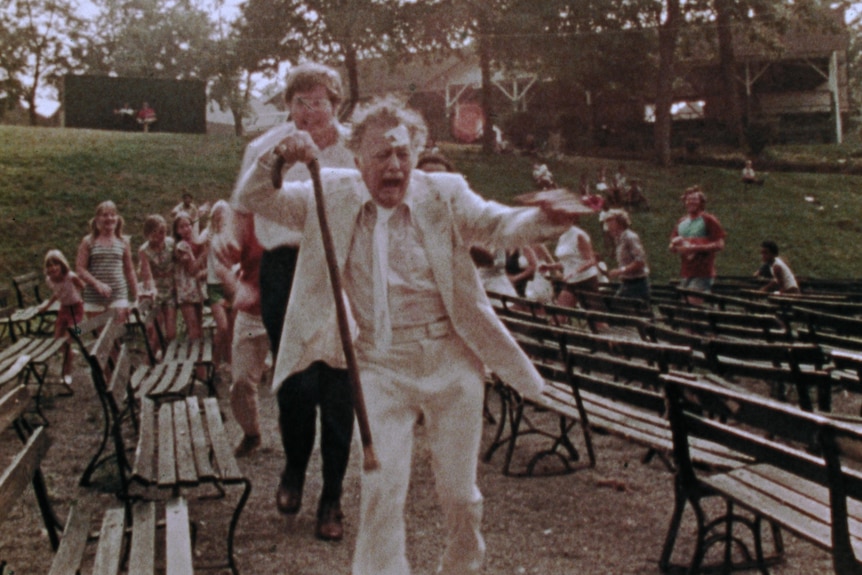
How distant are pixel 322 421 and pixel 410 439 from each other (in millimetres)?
1503

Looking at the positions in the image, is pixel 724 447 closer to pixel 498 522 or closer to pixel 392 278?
pixel 498 522

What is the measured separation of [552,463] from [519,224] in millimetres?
3403

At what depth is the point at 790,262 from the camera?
2356 cm

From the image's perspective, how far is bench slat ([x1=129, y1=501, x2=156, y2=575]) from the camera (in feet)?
11.5

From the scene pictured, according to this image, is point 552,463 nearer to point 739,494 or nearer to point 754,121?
point 739,494

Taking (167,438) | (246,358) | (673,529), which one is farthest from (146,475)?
(673,529)

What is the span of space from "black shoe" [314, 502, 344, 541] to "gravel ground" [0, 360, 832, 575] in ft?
Answer: 0.16

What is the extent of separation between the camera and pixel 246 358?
6.08 metres

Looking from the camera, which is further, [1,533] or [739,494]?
[1,533]

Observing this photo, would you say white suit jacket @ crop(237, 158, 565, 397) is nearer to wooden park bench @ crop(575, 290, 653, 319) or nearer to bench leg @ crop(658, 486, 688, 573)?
bench leg @ crop(658, 486, 688, 573)

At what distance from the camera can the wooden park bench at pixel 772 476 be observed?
3.17 meters

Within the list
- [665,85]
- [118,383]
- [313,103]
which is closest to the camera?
[313,103]

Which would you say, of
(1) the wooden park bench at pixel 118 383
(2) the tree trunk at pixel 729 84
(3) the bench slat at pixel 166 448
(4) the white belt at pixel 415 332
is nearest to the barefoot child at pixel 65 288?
(1) the wooden park bench at pixel 118 383

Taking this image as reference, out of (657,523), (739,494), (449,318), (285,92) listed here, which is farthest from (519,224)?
(657,523)
